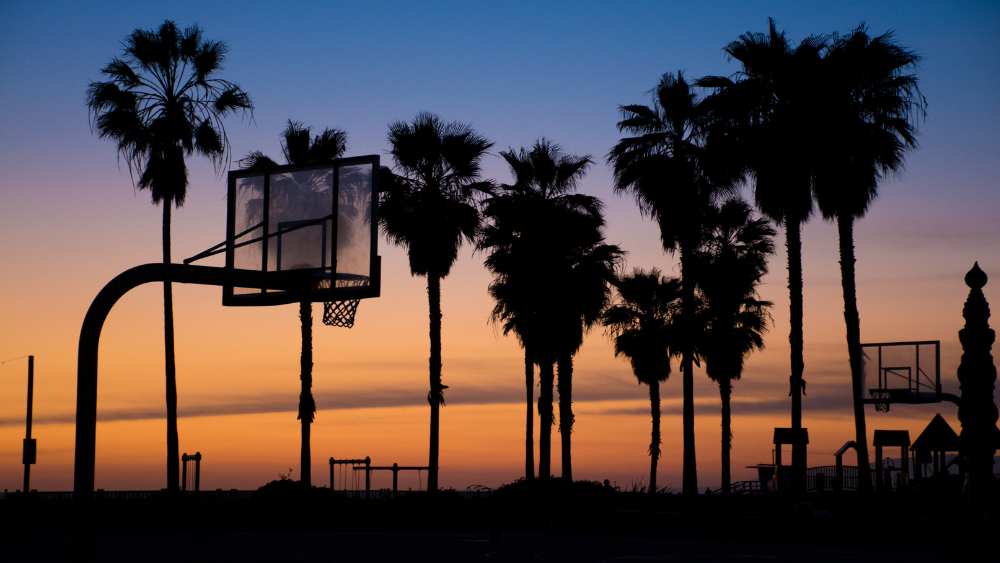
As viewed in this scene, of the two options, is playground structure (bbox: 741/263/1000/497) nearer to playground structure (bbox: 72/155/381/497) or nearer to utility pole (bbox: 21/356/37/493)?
playground structure (bbox: 72/155/381/497)

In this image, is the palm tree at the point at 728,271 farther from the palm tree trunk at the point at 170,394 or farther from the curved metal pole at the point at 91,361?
the curved metal pole at the point at 91,361

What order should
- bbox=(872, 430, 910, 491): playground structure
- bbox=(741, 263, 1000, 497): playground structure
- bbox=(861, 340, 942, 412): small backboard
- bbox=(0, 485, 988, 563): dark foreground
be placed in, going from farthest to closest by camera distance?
bbox=(872, 430, 910, 491): playground structure
bbox=(861, 340, 942, 412): small backboard
bbox=(0, 485, 988, 563): dark foreground
bbox=(741, 263, 1000, 497): playground structure

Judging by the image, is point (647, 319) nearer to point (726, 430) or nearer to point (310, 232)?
point (726, 430)

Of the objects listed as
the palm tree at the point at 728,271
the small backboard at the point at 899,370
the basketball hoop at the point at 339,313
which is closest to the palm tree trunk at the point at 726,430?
the palm tree at the point at 728,271

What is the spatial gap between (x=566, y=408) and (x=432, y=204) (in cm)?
978

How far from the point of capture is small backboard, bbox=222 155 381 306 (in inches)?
760

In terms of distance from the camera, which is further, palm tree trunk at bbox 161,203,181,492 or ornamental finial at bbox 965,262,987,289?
palm tree trunk at bbox 161,203,181,492

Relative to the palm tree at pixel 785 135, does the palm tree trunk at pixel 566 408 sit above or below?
below

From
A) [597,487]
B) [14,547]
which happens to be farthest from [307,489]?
[14,547]

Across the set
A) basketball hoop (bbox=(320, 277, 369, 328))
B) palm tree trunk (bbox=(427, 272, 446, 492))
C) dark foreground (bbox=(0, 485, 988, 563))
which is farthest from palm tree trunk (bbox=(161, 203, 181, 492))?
basketball hoop (bbox=(320, 277, 369, 328))

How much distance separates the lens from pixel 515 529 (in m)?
39.2

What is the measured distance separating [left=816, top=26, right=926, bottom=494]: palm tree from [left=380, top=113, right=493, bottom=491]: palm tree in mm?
13061

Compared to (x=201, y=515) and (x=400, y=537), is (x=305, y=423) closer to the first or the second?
(x=201, y=515)

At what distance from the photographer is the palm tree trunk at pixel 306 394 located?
46844mm
